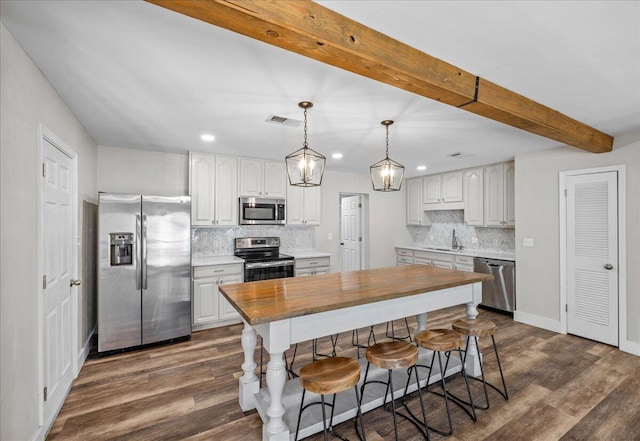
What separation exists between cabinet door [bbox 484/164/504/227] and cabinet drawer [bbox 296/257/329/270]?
2.77m

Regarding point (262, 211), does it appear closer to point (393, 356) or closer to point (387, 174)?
point (387, 174)

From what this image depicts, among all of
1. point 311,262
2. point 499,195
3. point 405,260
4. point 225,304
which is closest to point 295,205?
point 311,262

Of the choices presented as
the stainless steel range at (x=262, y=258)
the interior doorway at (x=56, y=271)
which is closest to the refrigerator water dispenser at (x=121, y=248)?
the interior doorway at (x=56, y=271)

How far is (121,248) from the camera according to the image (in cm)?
340

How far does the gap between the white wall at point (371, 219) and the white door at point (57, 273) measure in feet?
12.0

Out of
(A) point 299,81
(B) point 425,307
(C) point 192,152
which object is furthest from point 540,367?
(C) point 192,152

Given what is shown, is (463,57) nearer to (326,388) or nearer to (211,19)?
(211,19)

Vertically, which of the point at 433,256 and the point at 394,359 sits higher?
the point at 433,256

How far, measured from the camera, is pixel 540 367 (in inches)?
119

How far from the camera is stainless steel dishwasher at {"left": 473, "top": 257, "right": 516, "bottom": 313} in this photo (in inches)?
178

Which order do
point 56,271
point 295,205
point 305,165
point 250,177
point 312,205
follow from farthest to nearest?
point 312,205, point 295,205, point 250,177, point 305,165, point 56,271

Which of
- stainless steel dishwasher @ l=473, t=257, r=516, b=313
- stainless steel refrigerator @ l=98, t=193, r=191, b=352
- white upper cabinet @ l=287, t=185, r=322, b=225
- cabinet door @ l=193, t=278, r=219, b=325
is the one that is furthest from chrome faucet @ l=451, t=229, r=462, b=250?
stainless steel refrigerator @ l=98, t=193, r=191, b=352

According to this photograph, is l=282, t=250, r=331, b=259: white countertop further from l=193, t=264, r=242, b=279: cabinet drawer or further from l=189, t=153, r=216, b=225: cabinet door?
l=189, t=153, r=216, b=225: cabinet door

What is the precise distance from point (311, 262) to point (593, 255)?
364cm
